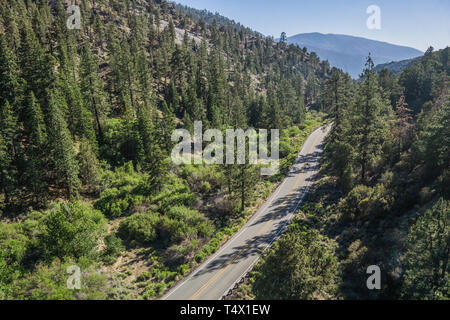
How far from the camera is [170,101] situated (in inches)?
2694

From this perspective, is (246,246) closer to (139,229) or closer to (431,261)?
(139,229)

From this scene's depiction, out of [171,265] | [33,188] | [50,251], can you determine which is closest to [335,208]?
[171,265]

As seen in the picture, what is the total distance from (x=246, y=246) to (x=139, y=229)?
539 inches

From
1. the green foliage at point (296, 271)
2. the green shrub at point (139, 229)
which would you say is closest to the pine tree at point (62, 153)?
the green shrub at point (139, 229)

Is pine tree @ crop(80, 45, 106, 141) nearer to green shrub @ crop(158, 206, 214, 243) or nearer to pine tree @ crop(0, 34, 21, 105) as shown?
pine tree @ crop(0, 34, 21, 105)

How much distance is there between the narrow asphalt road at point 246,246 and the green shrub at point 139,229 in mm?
9051

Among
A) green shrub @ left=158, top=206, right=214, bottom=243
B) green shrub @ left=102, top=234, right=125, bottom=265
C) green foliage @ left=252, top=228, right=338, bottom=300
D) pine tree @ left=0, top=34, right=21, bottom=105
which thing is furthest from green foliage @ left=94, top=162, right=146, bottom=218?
green foliage @ left=252, top=228, right=338, bottom=300

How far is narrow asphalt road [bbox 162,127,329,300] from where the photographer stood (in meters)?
23.6

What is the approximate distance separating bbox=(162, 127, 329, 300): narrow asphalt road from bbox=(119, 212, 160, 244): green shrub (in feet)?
29.7

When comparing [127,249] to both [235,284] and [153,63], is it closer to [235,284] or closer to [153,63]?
[235,284]

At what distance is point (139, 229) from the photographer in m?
32.3

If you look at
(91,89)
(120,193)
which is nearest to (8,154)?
(120,193)

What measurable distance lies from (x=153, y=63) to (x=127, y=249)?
238 feet

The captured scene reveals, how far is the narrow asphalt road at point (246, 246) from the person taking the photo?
23.6 meters
